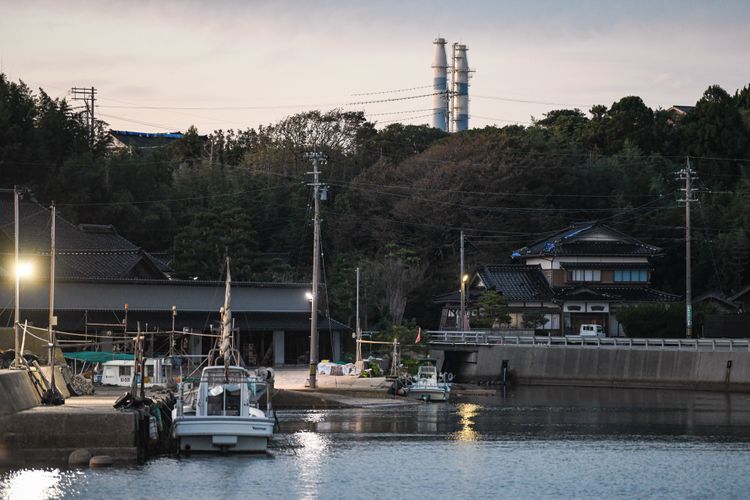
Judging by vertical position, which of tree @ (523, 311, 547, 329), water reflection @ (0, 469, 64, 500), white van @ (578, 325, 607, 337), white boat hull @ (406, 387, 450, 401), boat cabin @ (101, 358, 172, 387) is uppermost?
tree @ (523, 311, 547, 329)

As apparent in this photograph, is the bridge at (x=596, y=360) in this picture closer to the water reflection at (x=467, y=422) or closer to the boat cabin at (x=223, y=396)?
the water reflection at (x=467, y=422)

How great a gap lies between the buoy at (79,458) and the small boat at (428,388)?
28.1m

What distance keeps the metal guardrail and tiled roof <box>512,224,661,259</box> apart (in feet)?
40.0

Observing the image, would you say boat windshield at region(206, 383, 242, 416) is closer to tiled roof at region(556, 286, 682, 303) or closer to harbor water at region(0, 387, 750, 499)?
harbor water at region(0, 387, 750, 499)

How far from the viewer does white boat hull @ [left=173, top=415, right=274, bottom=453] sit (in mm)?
34750

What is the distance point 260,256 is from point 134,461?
188ft

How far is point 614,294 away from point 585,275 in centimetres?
287

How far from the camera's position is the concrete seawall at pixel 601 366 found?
2581 inches

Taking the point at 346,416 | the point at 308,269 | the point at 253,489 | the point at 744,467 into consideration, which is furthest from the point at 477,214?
the point at 253,489

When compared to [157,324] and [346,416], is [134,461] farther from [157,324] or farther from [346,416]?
[157,324]

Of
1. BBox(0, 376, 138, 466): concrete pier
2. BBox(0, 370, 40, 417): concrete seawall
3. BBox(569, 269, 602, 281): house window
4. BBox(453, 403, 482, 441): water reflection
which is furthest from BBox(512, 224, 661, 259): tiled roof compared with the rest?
BBox(0, 376, 138, 466): concrete pier

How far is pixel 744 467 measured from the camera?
3659 cm

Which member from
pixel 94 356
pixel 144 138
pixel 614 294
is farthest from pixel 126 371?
pixel 144 138

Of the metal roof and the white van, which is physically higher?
the metal roof
